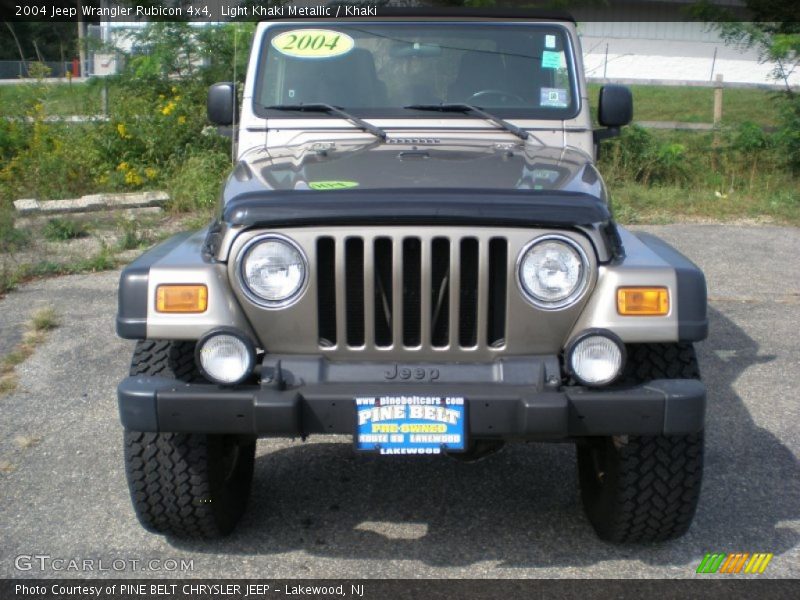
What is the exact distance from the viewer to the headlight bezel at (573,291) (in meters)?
3.09

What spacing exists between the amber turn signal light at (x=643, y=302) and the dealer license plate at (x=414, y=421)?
0.58 m

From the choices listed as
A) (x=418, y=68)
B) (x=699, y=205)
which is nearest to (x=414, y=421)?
(x=418, y=68)

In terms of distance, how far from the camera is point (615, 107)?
4.63 m

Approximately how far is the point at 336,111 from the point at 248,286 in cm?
146

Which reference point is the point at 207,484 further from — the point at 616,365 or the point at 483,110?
the point at 483,110

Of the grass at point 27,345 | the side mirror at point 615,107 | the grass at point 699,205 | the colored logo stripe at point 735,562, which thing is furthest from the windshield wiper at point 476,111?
the grass at point 699,205

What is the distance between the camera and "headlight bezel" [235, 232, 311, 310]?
3094 mm

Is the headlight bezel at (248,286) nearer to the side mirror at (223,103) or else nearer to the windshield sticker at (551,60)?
the side mirror at (223,103)

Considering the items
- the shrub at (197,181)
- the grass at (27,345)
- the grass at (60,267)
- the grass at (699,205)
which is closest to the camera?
the grass at (27,345)

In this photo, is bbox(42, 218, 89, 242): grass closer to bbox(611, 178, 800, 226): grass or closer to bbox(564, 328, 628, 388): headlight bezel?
bbox(611, 178, 800, 226): grass

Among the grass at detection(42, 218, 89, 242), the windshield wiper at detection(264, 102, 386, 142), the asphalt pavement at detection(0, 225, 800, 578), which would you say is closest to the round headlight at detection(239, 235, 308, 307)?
the asphalt pavement at detection(0, 225, 800, 578)

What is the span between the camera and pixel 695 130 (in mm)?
14070

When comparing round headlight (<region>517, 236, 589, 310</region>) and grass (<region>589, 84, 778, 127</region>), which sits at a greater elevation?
round headlight (<region>517, 236, 589, 310</region>)

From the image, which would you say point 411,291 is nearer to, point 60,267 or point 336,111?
point 336,111
